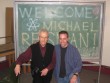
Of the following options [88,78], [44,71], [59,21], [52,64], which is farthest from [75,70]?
[88,78]

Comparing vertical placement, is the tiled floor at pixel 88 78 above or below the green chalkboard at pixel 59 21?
below

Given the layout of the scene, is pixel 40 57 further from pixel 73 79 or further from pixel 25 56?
pixel 73 79

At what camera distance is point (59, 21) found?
314 cm

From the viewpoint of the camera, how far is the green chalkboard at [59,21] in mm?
3079

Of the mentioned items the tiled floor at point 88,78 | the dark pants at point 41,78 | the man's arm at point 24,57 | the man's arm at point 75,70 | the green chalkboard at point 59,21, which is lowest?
the tiled floor at point 88,78

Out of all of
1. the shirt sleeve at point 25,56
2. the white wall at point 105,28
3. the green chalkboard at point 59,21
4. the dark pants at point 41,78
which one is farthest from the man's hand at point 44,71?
the white wall at point 105,28

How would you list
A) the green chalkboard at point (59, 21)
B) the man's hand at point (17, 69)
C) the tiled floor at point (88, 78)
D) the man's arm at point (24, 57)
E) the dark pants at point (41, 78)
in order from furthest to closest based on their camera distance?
the tiled floor at point (88, 78) → the green chalkboard at point (59, 21) → the dark pants at point (41, 78) → the man's arm at point (24, 57) → the man's hand at point (17, 69)

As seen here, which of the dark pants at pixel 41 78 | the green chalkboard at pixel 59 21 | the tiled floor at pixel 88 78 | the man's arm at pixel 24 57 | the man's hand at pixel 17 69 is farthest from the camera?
the tiled floor at pixel 88 78

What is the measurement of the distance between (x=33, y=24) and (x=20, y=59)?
0.79 metres

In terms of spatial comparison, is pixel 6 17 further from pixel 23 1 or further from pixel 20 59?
pixel 20 59

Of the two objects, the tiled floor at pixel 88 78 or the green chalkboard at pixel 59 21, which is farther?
the tiled floor at pixel 88 78

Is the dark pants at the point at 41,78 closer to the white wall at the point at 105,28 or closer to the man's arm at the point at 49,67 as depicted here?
the man's arm at the point at 49,67

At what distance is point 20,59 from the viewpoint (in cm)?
249

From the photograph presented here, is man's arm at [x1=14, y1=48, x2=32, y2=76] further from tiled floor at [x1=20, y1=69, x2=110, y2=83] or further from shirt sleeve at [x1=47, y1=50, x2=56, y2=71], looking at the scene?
tiled floor at [x1=20, y1=69, x2=110, y2=83]
